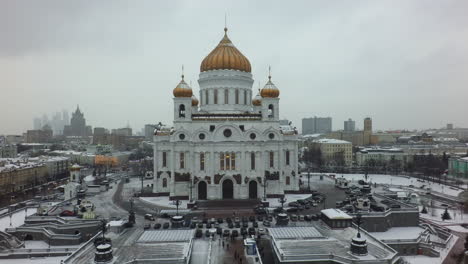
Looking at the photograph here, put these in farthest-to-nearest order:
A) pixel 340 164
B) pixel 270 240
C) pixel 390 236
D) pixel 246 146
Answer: pixel 340 164, pixel 246 146, pixel 390 236, pixel 270 240

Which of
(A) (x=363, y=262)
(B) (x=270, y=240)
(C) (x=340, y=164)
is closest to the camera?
(A) (x=363, y=262)

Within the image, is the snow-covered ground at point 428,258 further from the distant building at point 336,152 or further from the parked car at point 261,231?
the distant building at point 336,152

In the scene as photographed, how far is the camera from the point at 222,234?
30.5m

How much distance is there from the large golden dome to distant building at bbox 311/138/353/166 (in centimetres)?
4957

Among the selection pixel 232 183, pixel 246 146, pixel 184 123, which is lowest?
pixel 232 183

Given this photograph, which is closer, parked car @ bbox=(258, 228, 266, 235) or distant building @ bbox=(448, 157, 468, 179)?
parked car @ bbox=(258, 228, 266, 235)

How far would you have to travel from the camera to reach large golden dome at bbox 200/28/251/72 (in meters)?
50.0

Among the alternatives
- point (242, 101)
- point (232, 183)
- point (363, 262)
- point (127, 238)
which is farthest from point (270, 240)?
point (242, 101)

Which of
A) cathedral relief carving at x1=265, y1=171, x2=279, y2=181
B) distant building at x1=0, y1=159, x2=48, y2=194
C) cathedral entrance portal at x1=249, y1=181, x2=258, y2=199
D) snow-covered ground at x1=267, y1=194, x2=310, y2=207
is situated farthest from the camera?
distant building at x1=0, y1=159, x2=48, y2=194

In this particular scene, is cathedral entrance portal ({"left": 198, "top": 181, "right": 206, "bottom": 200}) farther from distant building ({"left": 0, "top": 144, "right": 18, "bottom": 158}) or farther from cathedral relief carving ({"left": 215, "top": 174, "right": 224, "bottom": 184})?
distant building ({"left": 0, "top": 144, "right": 18, "bottom": 158})

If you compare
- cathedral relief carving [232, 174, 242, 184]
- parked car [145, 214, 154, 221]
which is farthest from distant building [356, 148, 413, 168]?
parked car [145, 214, 154, 221]

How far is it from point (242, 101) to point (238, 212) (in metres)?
19.2

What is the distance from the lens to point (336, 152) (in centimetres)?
9569

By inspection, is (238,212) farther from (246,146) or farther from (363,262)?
(363,262)
